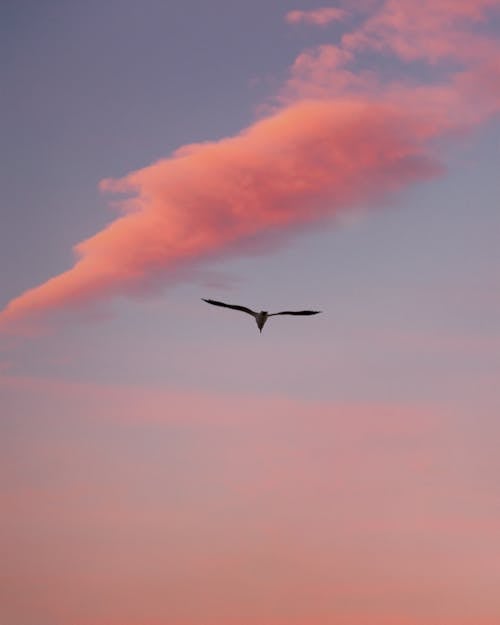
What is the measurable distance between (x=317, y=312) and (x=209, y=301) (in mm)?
12964

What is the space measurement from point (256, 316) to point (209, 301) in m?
6.03

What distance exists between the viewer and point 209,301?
602 ft

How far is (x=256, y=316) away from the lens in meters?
182

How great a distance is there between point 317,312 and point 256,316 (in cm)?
718

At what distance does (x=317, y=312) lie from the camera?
7121 inches
